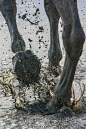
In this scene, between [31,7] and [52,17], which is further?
[31,7]

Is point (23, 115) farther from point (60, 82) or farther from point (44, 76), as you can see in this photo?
point (44, 76)

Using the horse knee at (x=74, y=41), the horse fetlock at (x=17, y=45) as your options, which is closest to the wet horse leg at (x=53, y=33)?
the horse fetlock at (x=17, y=45)

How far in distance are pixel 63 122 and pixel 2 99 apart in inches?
47.8

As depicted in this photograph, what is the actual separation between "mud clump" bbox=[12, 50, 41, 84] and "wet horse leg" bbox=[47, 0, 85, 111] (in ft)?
2.94

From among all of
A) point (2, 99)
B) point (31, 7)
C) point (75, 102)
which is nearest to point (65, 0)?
point (75, 102)

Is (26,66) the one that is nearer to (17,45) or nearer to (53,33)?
(17,45)

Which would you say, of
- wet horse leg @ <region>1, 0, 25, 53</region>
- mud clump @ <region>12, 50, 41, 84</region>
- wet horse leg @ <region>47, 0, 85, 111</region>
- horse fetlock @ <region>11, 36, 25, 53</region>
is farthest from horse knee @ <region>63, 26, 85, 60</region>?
wet horse leg @ <region>1, 0, 25, 53</region>

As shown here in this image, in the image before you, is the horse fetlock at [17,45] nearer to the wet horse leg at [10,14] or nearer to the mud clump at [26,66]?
the wet horse leg at [10,14]

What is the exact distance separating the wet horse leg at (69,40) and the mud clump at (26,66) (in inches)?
35.3

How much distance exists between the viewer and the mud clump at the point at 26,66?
4.96 m

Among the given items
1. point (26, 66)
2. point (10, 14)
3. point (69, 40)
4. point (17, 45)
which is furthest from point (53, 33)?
point (69, 40)

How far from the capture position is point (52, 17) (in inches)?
228

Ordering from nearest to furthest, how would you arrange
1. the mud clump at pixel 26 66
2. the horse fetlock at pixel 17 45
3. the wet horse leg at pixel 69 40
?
the wet horse leg at pixel 69 40
the mud clump at pixel 26 66
the horse fetlock at pixel 17 45

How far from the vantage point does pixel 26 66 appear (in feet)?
16.6
